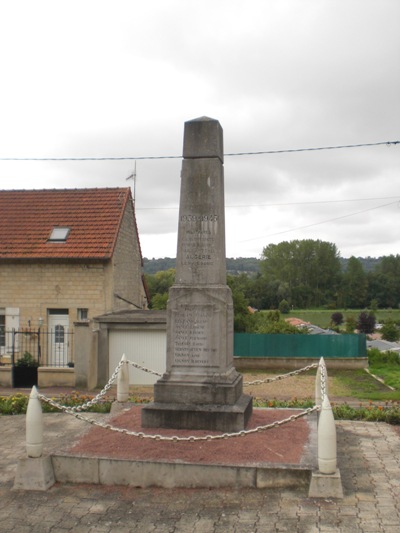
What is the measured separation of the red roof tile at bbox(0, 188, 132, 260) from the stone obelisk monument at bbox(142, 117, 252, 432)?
10513mm

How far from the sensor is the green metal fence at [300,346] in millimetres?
21938

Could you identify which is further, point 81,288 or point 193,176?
point 81,288

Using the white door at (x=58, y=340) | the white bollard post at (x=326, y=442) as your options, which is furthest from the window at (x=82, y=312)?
the white bollard post at (x=326, y=442)

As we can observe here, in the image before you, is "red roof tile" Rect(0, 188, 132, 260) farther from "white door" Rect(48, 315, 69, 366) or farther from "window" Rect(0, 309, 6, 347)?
"white door" Rect(48, 315, 69, 366)

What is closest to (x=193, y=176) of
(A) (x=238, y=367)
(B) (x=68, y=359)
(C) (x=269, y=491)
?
(C) (x=269, y=491)

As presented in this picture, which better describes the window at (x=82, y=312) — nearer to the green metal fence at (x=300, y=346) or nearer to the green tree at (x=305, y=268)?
the green metal fence at (x=300, y=346)

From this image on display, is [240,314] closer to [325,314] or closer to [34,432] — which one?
[34,432]

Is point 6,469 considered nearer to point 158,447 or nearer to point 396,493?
point 158,447

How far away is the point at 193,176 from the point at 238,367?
1431 centimetres

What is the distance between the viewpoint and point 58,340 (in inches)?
774

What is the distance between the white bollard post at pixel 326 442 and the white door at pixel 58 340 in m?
14.3

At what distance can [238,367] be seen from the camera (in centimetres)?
2198

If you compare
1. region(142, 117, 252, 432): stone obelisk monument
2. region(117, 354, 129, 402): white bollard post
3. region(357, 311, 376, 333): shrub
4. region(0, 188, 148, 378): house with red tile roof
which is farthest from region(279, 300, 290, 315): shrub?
region(142, 117, 252, 432): stone obelisk monument

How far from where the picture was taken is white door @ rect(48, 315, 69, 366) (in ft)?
63.8
